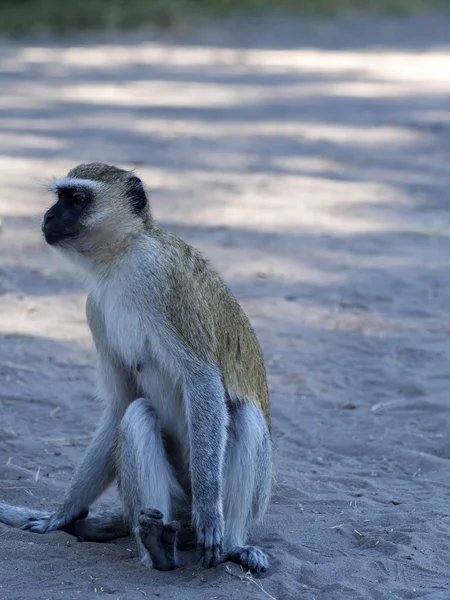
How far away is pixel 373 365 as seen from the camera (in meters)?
7.03

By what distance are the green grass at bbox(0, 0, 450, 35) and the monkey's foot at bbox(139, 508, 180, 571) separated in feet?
49.5

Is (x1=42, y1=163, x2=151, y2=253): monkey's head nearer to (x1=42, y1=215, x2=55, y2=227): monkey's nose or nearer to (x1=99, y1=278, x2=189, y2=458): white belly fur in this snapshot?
(x1=42, y1=215, x2=55, y2=227): monkey's nose

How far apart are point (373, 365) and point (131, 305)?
110 inches

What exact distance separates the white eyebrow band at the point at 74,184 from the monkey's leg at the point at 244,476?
3.60 feet

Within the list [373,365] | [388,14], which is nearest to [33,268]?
[373,365]

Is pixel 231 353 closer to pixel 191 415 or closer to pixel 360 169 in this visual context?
pixel 191 415

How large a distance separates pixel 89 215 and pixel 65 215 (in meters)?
0.10

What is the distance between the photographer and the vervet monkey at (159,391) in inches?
175

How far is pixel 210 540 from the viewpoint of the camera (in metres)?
4.39

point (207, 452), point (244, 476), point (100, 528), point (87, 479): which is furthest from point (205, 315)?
point (100, 528)

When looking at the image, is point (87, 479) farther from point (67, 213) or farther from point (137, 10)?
point (137, 10)

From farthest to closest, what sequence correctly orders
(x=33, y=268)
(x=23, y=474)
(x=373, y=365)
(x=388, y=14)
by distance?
(x=388, y=14) < (x=33, y=268) < (x=373, y=365) < (x=23, y=474)

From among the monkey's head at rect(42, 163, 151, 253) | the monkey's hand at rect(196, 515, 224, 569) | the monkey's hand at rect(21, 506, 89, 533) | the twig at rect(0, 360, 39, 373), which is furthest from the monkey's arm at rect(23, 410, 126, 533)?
the twig at rect(0, 360, 39, 373)

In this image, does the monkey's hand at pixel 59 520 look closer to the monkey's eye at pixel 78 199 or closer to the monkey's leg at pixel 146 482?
the monkey's leg at pixel 146 482
